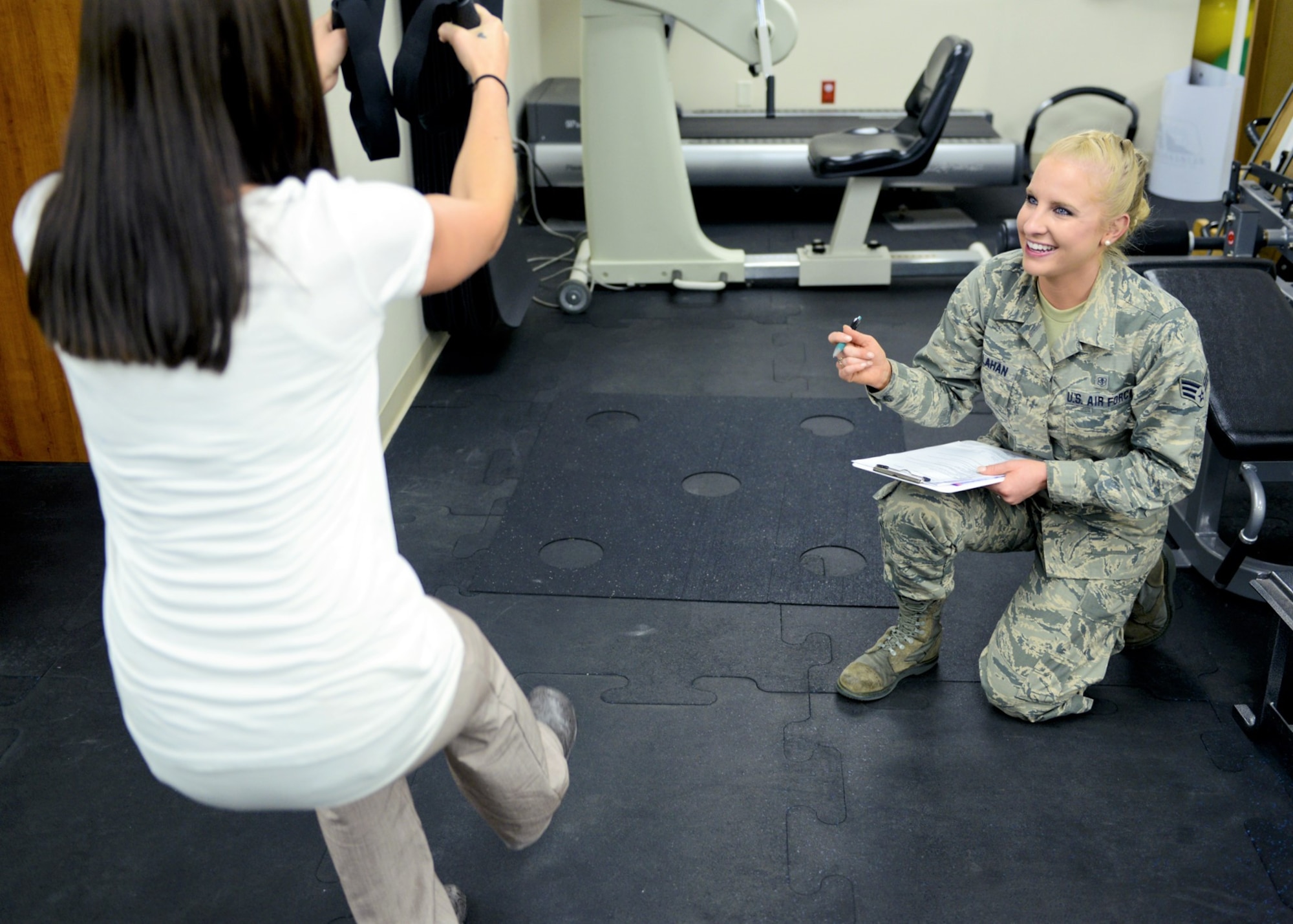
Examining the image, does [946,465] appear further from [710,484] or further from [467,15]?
[467,15]

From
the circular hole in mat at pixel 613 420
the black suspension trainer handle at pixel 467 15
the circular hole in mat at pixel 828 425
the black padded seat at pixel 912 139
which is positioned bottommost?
the circular hole in mat at pixel 613 420

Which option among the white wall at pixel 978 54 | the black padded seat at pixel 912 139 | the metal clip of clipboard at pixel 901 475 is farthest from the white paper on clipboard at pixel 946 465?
the white wall at pixel 978 54

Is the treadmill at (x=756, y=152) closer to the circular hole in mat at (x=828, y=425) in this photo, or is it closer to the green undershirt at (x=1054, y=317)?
the circular hole in mat at (x=828, y=425)

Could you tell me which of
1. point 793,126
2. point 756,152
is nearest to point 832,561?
point 756,152

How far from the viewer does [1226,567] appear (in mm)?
2361

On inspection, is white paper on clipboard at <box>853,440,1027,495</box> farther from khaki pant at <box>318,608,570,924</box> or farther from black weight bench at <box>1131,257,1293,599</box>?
khaki pant at <box>318,608,570,924</box>

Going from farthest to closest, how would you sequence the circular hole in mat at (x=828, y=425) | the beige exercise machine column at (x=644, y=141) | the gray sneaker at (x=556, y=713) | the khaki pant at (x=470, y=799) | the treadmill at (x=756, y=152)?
the treadmill at (x=756, y=152)
the beige exercise machine column at (x=644, y=141)
the circular hole in mat at (x=828, y=425)
the gray sneaker at (x=556, y=713)
the khaki pant at (x=470, y=799)

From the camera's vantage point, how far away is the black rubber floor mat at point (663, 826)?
1765 millimetres

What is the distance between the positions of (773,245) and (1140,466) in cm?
318

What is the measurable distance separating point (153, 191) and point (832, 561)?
195cm

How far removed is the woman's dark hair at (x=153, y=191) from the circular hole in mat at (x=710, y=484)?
2.04 m

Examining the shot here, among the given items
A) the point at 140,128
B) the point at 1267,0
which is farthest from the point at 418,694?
the point at 1267,0

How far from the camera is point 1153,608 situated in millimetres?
2256

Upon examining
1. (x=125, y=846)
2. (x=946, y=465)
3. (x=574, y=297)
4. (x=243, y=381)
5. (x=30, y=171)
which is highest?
(x=243, y=381)
